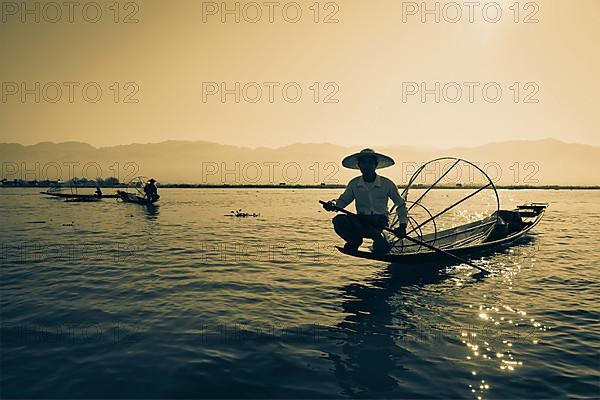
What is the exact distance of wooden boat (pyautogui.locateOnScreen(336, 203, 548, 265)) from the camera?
10.1m

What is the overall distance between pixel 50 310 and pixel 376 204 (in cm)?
822

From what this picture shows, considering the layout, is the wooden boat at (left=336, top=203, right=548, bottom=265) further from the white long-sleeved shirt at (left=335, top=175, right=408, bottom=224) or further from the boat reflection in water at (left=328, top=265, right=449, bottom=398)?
the white long-sleeved shirt at (left=335, top=175, right=408, bottom=224)

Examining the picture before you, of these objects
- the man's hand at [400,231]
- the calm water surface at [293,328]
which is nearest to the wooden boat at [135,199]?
the calm water surface at [293,328]

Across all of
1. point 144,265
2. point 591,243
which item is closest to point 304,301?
→ point 144,265

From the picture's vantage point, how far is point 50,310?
782cm

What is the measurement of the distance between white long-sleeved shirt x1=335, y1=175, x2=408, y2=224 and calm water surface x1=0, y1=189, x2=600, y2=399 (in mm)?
2158

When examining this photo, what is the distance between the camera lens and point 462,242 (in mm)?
14383

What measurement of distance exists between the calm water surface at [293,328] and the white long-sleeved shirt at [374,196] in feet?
7.08

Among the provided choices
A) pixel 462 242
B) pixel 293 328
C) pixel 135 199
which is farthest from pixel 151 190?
pixel 293 328

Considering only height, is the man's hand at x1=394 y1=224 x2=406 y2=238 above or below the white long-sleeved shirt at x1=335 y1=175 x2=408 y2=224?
below

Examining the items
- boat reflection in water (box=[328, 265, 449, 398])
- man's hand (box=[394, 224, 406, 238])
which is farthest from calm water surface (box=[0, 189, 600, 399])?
man's hand (box=[394, 224, 406, 238])

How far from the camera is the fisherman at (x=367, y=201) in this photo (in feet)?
31.2

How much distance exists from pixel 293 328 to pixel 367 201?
14.2 ft

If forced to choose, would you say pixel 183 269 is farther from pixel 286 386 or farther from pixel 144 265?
pixel 286 386
